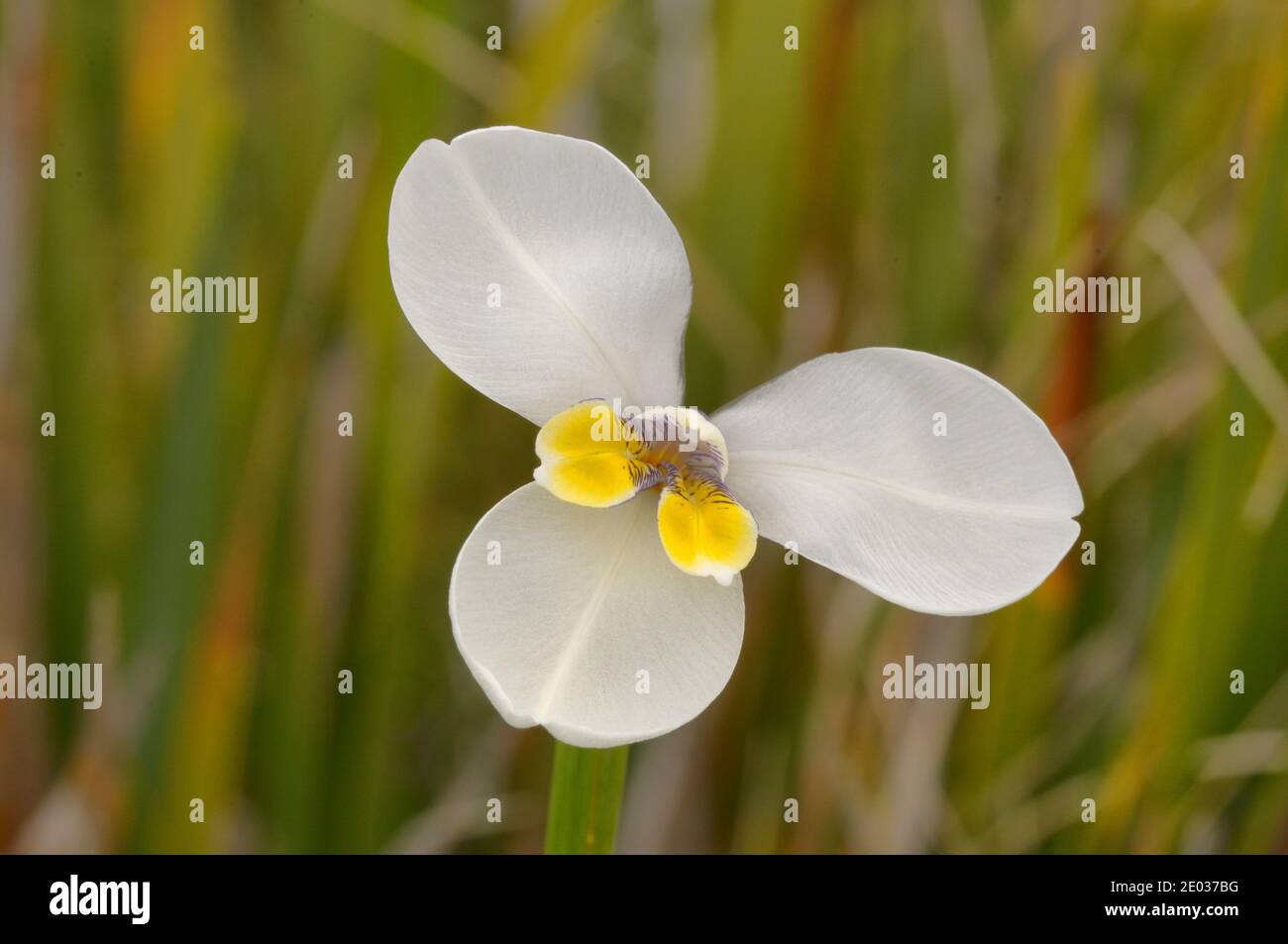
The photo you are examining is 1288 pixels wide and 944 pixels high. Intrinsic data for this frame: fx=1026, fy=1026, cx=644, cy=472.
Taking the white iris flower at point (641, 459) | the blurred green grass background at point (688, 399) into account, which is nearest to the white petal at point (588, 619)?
the white iris flower at point (641, 459)

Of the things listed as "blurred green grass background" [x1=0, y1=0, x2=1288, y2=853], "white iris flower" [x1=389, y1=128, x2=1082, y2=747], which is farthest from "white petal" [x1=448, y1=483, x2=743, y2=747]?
"blurred green grass background" [x1=0, y1=0, x2=1288, y2=853]

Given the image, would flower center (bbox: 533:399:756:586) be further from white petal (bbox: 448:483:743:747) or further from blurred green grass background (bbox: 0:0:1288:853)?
blurred green grass background (bbox: 0:0:1288:853)

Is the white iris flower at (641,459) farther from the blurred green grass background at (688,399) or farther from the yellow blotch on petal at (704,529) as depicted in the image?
the blurred green grass background at (688,399)

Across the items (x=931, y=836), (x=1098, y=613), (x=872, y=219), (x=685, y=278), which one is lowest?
(x=931, y=836)

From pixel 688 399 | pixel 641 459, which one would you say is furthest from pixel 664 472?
pixel 688 399

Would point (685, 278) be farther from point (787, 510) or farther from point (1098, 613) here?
point (1098, 613)
